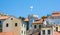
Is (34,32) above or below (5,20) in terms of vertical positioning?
below

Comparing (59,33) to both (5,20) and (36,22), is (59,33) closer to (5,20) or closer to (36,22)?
(36,22)

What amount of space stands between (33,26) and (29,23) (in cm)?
350

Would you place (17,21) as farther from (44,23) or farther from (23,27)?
(44,23)

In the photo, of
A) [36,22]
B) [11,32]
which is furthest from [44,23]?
[11,32]

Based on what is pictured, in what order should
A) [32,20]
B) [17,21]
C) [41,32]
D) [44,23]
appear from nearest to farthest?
[41,32]
[17,21]
[44,23]
[32,20]

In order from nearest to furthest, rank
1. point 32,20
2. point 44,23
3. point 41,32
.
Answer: point 41,32
point 44,23
point 32,20

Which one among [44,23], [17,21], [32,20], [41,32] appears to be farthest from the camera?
[32,20]

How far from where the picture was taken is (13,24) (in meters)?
51.2

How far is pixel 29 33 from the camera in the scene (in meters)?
51.4

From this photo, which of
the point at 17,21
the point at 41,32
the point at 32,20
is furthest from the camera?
the point at 32,20

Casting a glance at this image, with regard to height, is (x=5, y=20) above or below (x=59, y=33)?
above

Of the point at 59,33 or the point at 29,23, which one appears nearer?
the point at 59,33

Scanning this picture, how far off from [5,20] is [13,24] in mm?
2387

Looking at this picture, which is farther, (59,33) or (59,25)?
(59,25)
